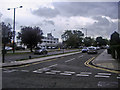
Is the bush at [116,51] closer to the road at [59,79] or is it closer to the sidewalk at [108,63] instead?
the sidewalk at [108,63]

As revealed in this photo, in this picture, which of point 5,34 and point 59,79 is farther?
point 5,34

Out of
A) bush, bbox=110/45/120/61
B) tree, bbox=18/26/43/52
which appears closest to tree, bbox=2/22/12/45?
tree, bbox=18/26/43/52

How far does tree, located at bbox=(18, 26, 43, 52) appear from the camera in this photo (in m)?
37.7

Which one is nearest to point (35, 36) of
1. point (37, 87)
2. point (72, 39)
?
point (37, 87)

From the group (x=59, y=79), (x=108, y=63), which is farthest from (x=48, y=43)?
(x=59, y=79)

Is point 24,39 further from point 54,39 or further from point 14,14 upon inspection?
point 54,39

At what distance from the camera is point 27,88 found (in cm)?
570

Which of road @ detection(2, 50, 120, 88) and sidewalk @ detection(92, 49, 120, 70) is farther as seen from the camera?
sidewalk @ detection(92, 49, 120, 70)

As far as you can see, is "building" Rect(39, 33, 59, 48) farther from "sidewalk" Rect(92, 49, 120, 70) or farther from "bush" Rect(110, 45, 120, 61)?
"sidewalk" Rect(92, 49, 120, 70)

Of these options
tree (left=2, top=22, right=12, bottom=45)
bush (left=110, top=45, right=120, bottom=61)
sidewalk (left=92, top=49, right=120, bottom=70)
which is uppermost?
tree (left=2, top=22, right=12, bottom=45)

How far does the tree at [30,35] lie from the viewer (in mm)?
37656

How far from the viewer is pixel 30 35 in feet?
124

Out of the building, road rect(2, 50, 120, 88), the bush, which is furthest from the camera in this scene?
the building

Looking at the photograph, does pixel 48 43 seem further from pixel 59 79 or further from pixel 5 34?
pixel 59 79
